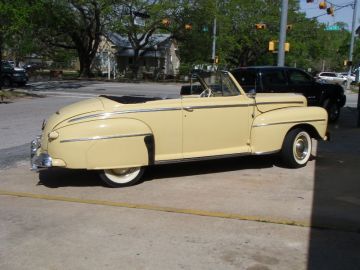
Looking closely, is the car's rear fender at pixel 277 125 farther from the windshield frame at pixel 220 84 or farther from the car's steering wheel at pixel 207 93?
the car's steering wheel at pixel 207 93

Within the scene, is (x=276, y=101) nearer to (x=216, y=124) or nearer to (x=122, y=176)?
(x=216, y=124)

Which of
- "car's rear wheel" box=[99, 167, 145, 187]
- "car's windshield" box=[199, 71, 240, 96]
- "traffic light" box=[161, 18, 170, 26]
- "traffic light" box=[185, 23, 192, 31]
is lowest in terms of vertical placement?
"car's rear wheel" box=[99, 167, 145, 187]

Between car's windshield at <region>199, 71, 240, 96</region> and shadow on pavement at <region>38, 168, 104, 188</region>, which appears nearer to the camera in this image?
shadow on pavement at <region>38, 168, 104, 188</region>

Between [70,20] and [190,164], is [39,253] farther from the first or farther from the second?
[70,20]

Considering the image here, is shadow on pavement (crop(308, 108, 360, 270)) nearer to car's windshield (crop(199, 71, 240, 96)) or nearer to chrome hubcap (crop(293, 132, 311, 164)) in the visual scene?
chrome hubcap (crop(293, 132, 311, 164))

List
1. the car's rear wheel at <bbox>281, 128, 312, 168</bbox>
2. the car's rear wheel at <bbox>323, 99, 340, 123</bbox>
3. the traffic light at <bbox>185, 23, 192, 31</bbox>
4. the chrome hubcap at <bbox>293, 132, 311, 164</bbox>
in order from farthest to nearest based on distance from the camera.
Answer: the traffic light at <bbox>185, 23, 192, 31</bbox> < the car's rear wheel at <bbox>323, 99, 340, 123</bbox> < the chrome hubcap at <bbox>293, 132, 311, 164</bbox> < the car's rear wheel at <bbox>281, 128, 312, 168</bbox>

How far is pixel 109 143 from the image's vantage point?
6.79 metres

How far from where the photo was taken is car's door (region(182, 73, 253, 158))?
7.36 metres

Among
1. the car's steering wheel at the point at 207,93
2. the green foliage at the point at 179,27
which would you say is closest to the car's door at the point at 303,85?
the car's steering wheel at the point at 207,93

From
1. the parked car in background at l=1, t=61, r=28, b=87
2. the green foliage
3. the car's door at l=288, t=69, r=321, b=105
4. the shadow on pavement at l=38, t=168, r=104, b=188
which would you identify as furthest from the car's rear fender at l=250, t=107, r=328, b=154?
the parked car in background at l=1, t=61, r=28, b=87

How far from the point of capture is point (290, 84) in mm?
14344

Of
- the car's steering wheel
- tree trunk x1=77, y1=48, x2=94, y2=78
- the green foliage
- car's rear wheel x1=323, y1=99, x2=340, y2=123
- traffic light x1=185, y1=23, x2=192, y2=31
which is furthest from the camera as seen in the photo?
tree trunk x1=77, y1=48, x2=94, y2=78

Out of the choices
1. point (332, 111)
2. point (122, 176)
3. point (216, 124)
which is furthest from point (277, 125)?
point (332, 111)

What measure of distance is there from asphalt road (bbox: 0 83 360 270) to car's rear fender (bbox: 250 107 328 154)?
1.45 feet
